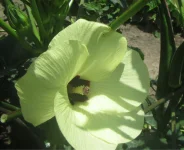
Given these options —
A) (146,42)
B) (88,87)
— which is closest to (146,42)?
(146,42)

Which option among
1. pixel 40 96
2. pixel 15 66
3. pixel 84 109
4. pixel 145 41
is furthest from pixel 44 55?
pixel 145 41

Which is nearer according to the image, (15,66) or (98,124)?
(98,124)

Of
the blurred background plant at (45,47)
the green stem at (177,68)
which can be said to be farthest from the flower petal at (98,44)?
the green stem at (177,68)

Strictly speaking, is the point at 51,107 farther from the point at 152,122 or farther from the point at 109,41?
the point at 152,122

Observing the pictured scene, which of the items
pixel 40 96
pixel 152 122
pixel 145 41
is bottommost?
pixel 145 41

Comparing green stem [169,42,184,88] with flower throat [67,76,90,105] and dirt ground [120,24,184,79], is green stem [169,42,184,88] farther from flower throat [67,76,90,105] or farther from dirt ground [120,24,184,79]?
dirt ground [120,24,184,79]

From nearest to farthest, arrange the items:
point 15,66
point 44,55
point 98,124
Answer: point 44,55 < point 98,124 < point 15,66

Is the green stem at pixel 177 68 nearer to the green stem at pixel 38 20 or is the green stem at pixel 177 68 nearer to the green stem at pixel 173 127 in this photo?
the green stem at pixel 173 127
